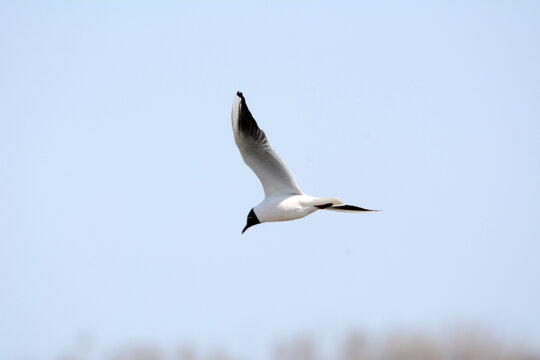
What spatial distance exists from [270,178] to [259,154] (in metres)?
0.36

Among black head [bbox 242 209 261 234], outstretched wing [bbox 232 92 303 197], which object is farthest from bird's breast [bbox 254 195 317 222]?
black head [bbox 242 209 261 234]

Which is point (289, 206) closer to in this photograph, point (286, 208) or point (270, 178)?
point (286, 208)

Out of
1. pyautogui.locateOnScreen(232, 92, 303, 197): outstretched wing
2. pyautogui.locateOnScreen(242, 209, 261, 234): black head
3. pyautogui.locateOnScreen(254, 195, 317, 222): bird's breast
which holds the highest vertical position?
pyautogui.locateOnScreen(232, 92, 303, 197): outstretched wing

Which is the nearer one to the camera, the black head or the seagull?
the seagull

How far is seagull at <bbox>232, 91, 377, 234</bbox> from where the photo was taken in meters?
26.3

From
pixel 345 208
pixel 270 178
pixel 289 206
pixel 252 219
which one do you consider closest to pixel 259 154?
pixel 270 178

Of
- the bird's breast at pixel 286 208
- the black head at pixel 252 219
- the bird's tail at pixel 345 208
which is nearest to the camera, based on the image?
the bird's breast at pixel 286 208

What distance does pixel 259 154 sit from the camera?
26.4 metres

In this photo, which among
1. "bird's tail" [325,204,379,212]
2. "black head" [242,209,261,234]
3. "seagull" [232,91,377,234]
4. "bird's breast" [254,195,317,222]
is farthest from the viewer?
"black head" [242,209,261,234]

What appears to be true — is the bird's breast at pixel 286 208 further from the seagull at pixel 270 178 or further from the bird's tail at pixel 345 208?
the bird's tail at pixel 345 208

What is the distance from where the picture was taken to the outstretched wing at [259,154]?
26.3 m

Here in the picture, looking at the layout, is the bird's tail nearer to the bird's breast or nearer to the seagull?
the seagull

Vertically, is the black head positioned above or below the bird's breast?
below

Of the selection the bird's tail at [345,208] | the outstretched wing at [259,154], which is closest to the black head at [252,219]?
the outstretched wing at [259,154]
